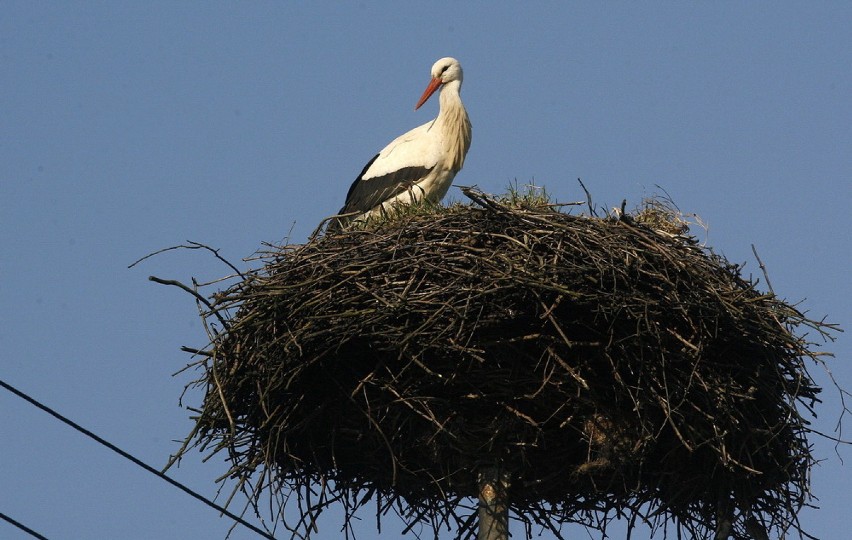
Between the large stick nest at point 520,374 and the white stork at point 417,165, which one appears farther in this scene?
→ the white stork at point 417,165

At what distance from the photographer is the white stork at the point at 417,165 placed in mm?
9539

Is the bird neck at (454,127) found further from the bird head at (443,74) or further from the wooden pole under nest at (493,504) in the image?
the wooden pole under nest at (493,504)

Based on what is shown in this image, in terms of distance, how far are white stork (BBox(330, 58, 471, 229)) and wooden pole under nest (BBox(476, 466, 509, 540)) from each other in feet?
9.73

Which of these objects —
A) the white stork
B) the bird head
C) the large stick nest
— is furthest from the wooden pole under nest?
the bird head

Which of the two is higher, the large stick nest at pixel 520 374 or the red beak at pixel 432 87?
the red beak at pixel 432 87

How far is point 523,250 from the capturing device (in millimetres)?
6645

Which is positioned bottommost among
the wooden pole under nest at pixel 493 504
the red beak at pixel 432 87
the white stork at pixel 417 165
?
the wooden pole under nest at pixel 493 504

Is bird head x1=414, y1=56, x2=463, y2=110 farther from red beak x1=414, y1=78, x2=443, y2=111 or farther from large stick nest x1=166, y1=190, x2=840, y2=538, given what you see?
large stick nest x1=166, y1=190, x2=840, y2=538

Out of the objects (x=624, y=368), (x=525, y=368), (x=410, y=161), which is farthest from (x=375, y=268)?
(x=410, y=161)

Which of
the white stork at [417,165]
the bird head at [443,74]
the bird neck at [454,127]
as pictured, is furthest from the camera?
the bird head at [443,74]

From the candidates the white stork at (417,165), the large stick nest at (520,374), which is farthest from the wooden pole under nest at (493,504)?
the white stork at (417,165)

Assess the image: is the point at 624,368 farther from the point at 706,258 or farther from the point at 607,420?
the point at 706,258

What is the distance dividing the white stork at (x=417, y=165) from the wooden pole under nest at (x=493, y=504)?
2966 mm

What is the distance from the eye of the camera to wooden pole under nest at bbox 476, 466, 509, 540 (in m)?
6.67
